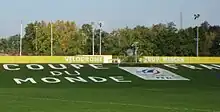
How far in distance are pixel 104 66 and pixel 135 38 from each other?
67068mm

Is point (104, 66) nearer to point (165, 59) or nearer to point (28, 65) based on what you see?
point (28, 65)

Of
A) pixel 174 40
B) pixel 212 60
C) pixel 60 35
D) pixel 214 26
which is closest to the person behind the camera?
pixel 212 60

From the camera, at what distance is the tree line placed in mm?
114875

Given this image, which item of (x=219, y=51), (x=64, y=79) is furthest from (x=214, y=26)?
(x=64, y=79)

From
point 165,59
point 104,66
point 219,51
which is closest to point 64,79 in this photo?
point 104,66

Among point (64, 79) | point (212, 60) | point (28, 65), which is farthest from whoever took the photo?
point (212, 60)

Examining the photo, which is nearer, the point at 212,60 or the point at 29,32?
the point at 212,60

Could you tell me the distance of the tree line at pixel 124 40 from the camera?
11488 cm

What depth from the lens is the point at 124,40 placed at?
128375 millimetres

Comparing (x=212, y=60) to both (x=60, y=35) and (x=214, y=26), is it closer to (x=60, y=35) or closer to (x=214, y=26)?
(x=60, y=35)

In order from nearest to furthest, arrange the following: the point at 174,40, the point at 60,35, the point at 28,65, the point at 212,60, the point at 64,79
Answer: the point at 64,79, the point at 28,65, the point at 212,60, the point at 174,40, the point at 60,35

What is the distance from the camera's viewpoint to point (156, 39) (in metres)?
118

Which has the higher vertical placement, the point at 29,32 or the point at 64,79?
the point at 29,32

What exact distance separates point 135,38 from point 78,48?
588 inches
